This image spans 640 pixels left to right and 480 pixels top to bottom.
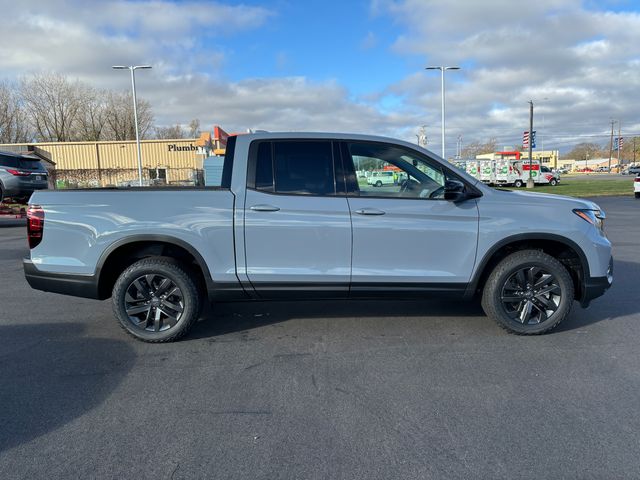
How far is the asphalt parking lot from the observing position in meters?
2.56

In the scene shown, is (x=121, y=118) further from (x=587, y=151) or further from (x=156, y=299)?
(x=587, y=151)

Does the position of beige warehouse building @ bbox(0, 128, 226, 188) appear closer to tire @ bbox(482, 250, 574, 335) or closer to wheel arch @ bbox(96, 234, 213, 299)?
wheel arch @ bbox(96, 234, 213, 299)

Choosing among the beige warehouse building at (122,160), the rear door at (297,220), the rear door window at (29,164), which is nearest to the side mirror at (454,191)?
the rear door at (297,220)

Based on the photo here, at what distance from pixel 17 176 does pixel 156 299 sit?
13818mm

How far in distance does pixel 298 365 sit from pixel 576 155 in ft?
579

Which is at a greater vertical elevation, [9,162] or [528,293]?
[9,162]

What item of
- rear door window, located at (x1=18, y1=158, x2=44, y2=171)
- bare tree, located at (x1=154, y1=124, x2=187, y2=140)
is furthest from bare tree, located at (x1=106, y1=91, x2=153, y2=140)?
rear door window, located at (x1=18, y1=158, x2=44, y2=171)

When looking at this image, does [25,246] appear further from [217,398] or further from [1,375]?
[217,398]

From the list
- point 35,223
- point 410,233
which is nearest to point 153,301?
point 35,223

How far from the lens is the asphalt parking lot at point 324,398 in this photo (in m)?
2.56

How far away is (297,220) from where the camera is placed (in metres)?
4.14

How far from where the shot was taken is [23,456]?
103 inches

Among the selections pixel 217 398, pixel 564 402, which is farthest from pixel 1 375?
pixel 564 402

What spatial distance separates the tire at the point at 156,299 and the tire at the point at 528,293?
2.87 m
